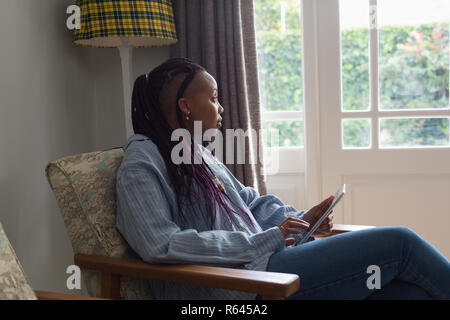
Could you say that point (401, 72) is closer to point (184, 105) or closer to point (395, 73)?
point (395, 73)

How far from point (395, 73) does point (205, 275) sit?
179 cm

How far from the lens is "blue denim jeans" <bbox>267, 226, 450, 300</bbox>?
128 centimetres

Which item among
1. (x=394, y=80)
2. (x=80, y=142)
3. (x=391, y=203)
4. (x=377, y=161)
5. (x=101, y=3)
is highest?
(x=101, y=3)

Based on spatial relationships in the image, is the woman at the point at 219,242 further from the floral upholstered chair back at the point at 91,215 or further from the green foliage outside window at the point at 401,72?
the green foliage outside window at the point at 401,72

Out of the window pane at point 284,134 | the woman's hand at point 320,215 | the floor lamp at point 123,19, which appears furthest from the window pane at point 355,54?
the woman's hand at point 320,215

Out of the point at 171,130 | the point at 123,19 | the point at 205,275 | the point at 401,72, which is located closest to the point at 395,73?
the point at 401,72

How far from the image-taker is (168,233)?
127 cm

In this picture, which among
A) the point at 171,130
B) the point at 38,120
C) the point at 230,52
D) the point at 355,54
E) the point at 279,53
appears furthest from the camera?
the point at 279,53

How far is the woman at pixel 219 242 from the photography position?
127cm

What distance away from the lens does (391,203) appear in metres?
2.56

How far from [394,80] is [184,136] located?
146cm

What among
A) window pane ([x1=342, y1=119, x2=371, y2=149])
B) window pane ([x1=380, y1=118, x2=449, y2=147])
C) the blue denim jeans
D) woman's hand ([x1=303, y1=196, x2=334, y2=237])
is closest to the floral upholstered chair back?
the blue denim jeans

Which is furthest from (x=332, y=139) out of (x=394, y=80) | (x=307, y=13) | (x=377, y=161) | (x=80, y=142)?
(x=80, y=142)

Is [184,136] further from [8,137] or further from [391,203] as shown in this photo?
[391,203]
